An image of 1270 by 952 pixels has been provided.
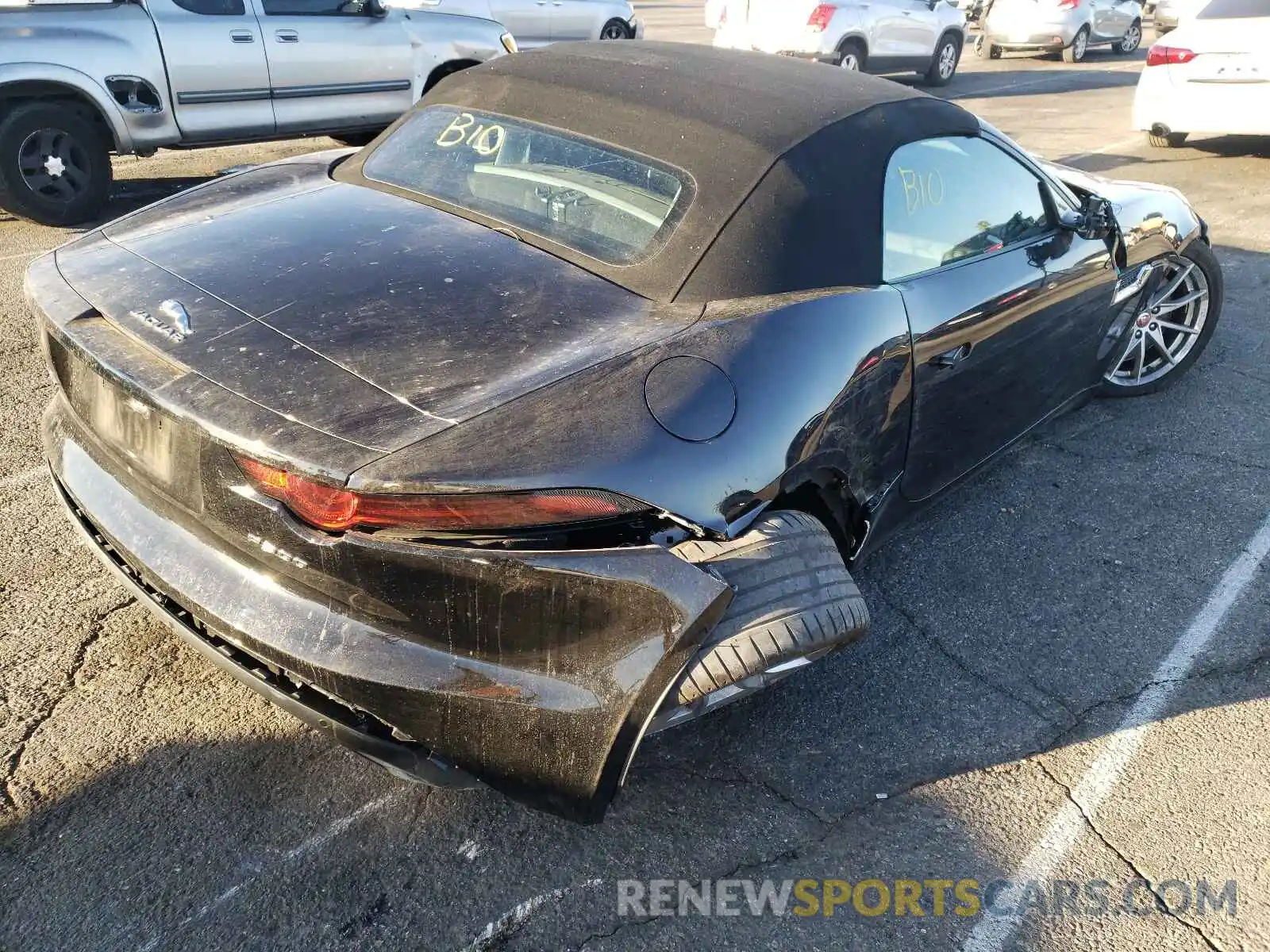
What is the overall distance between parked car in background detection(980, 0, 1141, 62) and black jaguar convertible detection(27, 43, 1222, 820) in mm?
15777

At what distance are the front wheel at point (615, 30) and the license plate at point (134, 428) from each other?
1192 centimetres

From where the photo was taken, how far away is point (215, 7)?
7.06m

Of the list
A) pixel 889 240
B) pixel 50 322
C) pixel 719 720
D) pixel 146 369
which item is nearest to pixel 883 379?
pixel 889 240

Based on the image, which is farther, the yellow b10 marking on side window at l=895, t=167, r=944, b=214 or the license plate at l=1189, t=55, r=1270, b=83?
the license plate at l=1189, t=55, r=1270, b=83

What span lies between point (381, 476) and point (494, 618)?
348mm

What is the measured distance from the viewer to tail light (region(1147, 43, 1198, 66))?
27.4 ft

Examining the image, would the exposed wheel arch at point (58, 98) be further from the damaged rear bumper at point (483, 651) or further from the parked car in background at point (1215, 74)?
the parked car in background at point (1215, 74)

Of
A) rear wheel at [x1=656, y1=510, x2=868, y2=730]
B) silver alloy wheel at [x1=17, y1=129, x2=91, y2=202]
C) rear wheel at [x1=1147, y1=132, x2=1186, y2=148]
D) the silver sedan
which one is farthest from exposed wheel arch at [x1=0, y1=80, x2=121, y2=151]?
rear wheel at [x1=1147, y1=132, x2=1186, y2=148]

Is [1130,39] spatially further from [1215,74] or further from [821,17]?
[1215,74]

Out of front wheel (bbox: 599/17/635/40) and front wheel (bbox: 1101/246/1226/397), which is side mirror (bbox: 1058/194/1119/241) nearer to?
front wheel (bbox: 1101/246/1226/397)

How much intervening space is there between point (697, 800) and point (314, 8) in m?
7.20

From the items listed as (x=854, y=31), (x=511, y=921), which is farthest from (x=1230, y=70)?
(x=511, y=921)

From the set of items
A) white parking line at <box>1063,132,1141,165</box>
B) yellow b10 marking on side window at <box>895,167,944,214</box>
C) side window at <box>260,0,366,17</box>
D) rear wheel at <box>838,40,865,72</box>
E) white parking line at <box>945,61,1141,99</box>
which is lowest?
white parking line at <box>945,61,1141,99</box>

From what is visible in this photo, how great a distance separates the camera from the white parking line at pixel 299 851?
2.10 metres
